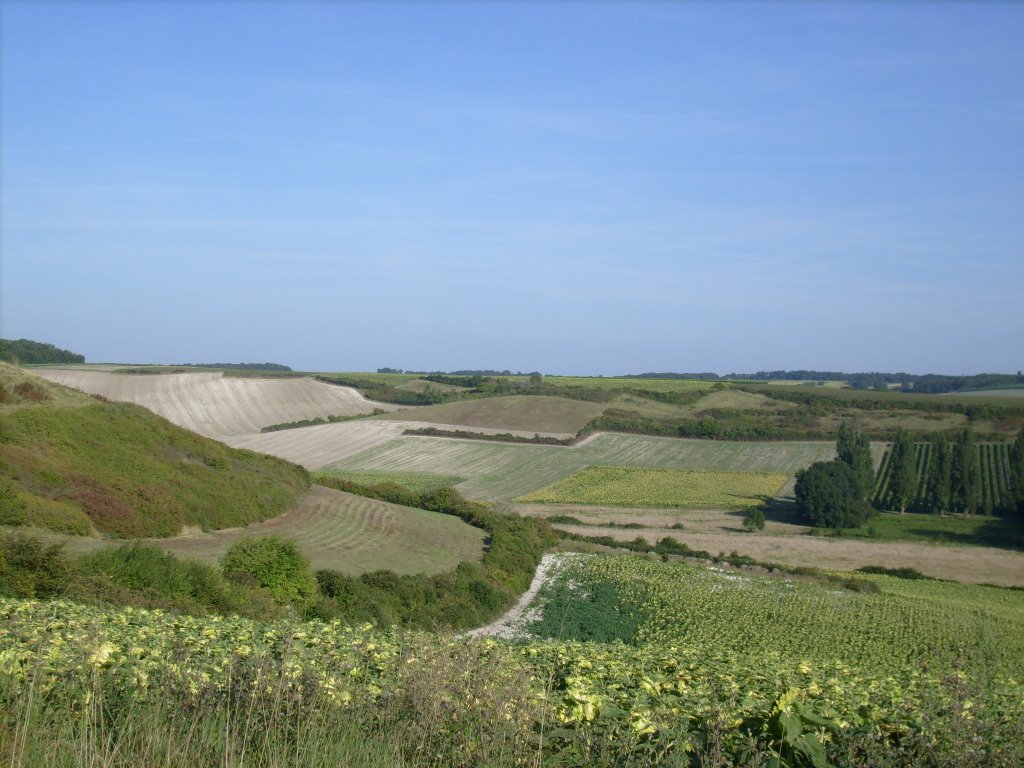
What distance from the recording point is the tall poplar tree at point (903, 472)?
185 ft

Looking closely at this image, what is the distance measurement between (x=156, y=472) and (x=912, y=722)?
26.6 m

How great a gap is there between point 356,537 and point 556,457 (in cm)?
4236

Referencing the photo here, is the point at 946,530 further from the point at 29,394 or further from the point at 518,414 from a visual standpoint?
the point at 29,394

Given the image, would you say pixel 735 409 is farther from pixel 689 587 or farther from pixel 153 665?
pixel 153 665

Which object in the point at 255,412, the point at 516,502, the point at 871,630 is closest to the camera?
the point at 871,630

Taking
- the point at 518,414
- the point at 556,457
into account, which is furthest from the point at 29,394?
Answer: the point at 518,414

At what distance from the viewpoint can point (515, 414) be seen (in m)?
81.4

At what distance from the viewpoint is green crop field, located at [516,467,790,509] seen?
57.8m

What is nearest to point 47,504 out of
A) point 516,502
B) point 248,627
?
point 248,627

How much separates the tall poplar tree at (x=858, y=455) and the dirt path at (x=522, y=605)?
96.4 feet

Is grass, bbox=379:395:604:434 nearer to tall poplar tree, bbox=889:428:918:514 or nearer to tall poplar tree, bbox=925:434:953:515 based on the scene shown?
tall poplar tree, bbox=889:428:918:514

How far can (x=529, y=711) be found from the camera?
455 centimetres

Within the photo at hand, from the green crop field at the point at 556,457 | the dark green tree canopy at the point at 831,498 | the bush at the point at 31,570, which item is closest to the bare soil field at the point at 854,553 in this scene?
the dark green tree canopy at the point at 831,498

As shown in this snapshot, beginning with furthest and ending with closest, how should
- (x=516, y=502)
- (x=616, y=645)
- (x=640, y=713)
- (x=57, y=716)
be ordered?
(x=516, y=502) → (x=616, y=645) → (x=640, y=713) → (x=57, y=716)
